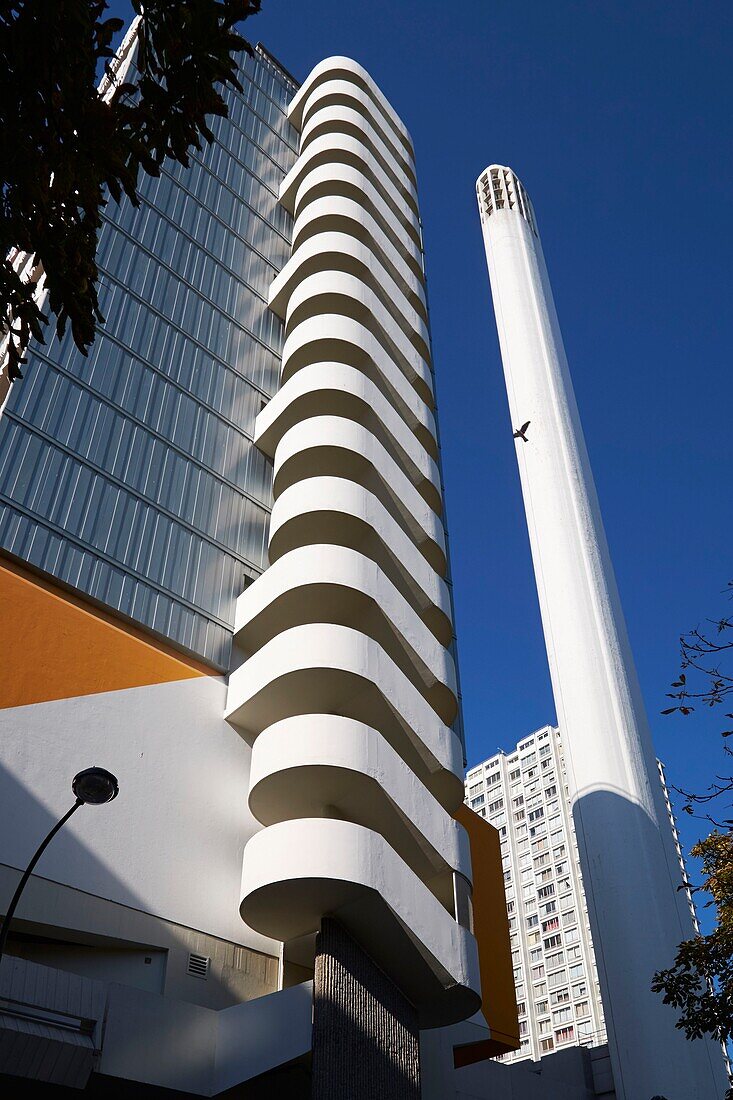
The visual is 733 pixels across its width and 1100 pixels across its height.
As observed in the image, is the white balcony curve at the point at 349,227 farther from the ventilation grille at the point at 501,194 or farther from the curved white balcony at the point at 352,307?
the ventilation grille at the point at 501,194

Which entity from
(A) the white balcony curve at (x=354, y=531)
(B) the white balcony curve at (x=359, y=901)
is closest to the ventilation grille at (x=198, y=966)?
(B) the white balcony curve at (x=359, y=901)

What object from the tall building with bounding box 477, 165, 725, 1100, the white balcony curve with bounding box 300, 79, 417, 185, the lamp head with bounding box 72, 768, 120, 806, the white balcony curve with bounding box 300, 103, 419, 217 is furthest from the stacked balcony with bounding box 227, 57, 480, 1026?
the tall building with bounding box 477, 165, 725, 1100

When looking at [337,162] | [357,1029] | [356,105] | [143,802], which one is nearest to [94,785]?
[143,802]

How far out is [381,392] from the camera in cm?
3186

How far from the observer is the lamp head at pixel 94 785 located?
1227 cm

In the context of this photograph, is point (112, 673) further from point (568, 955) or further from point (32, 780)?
point (568, 955)

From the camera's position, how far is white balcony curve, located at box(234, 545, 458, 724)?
24594mm

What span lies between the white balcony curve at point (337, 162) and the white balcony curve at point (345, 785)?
25.6 metres

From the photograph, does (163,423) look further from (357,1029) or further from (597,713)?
(597,713)

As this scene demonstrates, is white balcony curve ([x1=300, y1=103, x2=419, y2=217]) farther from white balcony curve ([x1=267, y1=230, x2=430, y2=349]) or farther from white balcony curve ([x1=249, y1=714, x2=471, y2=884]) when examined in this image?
white balcony curve ([x1=249, y1=714, x2=471, y2=884])

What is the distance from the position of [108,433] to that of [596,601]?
2269 cm

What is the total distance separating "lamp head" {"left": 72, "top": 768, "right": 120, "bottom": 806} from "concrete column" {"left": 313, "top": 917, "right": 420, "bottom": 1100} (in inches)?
339

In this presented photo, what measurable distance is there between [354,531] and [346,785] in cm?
781

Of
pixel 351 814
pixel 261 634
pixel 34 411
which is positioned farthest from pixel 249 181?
pixel 351 814
